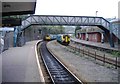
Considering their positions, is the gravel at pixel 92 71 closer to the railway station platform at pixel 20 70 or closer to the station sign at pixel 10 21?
the railway station platform at pixel 20 70

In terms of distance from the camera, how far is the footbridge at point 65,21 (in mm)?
47719

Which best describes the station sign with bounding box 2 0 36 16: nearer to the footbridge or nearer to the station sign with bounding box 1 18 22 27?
the station sign with bounding box 1 18 22 27

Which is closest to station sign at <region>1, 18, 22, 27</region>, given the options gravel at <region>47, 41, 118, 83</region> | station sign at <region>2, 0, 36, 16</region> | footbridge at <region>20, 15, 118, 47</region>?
station sign at <region>2, 0, 36, 16</region>

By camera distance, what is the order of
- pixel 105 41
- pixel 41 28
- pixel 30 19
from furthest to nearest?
pixel 41 28
pixel 105 41
pixel 30 19

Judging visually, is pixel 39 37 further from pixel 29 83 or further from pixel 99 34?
pixel 29 83

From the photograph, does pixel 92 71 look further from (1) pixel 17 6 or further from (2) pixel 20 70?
(1) pixel 17 6

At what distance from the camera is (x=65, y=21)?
49156 mm

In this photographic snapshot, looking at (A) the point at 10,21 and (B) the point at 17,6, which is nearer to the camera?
(B) the point at 17,6

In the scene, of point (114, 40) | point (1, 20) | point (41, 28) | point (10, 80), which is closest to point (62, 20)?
point (114, 40)

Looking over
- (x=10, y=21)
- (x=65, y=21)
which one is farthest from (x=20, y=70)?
(x=65, y=21)

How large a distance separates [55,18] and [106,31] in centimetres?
953

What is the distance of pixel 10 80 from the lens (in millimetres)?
13336

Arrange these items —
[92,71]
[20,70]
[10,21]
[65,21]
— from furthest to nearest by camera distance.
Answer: [65,21], [10,21], [92,71], [20,70]

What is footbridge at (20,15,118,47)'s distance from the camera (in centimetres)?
4772
